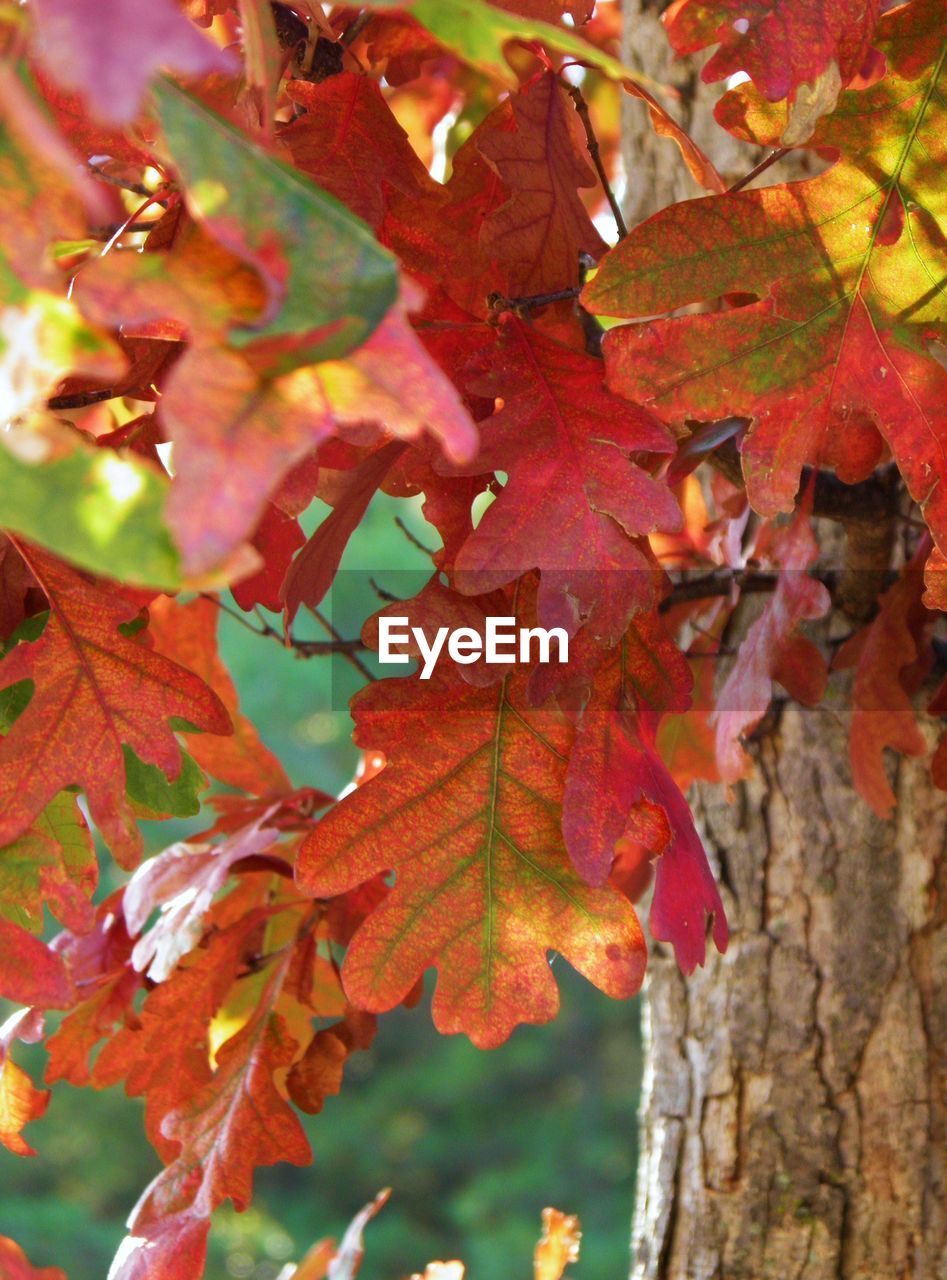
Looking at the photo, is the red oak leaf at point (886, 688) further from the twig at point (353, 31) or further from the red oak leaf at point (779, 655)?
the twig at point (353, 31)

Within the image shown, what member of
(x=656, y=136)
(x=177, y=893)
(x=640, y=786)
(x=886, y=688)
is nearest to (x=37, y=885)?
(x=177, y=893)

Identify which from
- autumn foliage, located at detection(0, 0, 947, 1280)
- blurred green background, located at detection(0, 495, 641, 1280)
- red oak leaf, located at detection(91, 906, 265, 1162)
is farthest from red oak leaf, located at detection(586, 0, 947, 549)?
blurred green background, located at detection(0, 495, 641, 1280)

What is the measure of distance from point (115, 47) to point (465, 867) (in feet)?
1.38

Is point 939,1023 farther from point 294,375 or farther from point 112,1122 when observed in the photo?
point 112,1122

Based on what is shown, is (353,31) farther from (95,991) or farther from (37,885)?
(95,991)

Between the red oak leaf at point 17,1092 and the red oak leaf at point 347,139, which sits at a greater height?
the red oak leaf at point 347,139

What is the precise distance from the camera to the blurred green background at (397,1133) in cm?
647

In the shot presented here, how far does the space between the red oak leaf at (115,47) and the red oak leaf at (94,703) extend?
0.34 m

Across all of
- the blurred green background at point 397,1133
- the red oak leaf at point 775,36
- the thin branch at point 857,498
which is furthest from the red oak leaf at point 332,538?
the blurred green background at point 397,1133

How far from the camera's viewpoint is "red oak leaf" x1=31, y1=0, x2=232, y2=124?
282mm

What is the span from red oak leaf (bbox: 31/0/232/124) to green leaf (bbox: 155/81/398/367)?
4cm

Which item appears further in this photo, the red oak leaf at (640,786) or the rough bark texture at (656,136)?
the rough bark texture at (656,136)

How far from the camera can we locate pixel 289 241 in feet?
1.14

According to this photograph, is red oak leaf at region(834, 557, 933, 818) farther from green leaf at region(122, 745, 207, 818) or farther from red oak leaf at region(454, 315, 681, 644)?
green leaf at region(122, 745, 207, 818)
